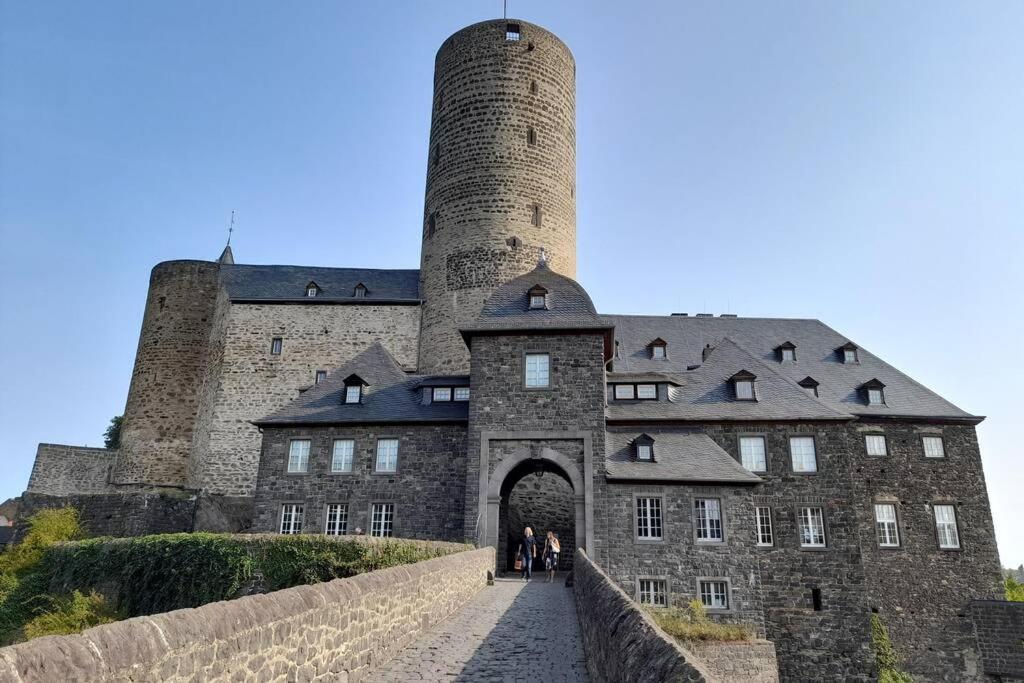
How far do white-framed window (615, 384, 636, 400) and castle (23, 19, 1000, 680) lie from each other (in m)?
0.06

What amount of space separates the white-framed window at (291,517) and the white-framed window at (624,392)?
31.9ft

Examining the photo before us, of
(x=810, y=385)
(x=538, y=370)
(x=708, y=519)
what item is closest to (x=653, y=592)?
(x=708, y=519)

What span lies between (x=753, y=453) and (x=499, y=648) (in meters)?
14.5

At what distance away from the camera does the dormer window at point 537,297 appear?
2128cm

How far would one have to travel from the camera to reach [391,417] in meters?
21.2

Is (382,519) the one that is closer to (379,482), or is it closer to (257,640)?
(379,482)

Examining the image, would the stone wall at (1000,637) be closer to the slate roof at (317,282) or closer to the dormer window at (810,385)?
the dormer window at (810,385)

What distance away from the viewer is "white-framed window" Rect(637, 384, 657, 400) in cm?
2255

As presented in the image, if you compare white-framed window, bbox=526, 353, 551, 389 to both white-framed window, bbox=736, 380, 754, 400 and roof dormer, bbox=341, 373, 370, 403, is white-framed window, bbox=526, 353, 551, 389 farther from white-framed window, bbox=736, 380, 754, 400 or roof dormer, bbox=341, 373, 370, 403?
white-framed window, bbox=736, 380, 754, 400

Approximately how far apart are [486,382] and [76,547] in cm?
1095

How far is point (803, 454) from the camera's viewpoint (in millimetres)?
21359

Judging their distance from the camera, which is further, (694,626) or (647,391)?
(647,391)

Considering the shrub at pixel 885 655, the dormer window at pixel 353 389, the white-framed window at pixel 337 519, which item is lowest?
the shrub at pixel 885 655

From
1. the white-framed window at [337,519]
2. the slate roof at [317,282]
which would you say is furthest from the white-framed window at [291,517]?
the slate roof at [317,282]
